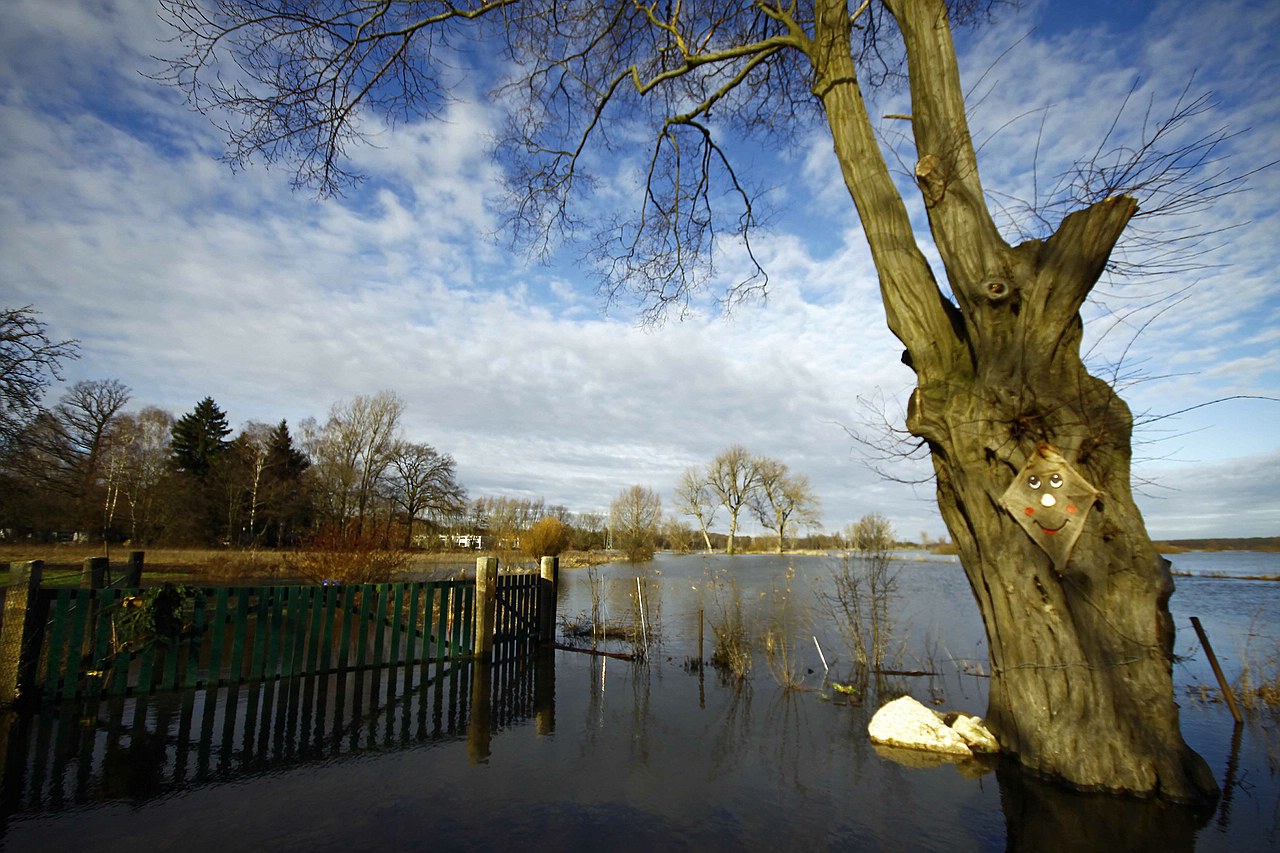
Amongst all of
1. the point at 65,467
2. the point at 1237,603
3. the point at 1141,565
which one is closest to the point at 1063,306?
the point at 1141,565

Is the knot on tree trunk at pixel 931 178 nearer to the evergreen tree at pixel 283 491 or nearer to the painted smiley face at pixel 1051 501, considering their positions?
the painted smiley face at pixel 1051 501

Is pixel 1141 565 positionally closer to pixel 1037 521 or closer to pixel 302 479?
pixel 1037 521

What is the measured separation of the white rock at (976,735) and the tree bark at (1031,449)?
0.09 meters

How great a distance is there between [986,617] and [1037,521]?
1.06 meters

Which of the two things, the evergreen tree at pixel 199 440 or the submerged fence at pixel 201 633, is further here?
the evergreen tree at pixel 199 440

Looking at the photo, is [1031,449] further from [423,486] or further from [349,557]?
[423,486]

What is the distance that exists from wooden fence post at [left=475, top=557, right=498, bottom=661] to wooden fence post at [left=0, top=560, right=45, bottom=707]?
437 cm

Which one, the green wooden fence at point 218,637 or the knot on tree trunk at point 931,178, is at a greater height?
the knot on tree trunk at point 931,178

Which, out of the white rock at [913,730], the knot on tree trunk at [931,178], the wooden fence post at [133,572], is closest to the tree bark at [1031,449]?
the knot on tree trunk at [931,178]

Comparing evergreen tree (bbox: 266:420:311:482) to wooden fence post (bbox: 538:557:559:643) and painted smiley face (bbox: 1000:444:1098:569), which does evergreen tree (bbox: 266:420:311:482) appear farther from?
painted smiley face (bbox: 1000:444:1098:569)

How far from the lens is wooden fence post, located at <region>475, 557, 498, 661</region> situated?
834cm

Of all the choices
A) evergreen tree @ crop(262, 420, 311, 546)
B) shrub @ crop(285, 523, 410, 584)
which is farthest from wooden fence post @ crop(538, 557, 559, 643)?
evergreen tree @ crop(262, 420, 311, 546)

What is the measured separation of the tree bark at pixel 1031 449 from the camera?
4.14m

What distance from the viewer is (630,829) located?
3549mm
